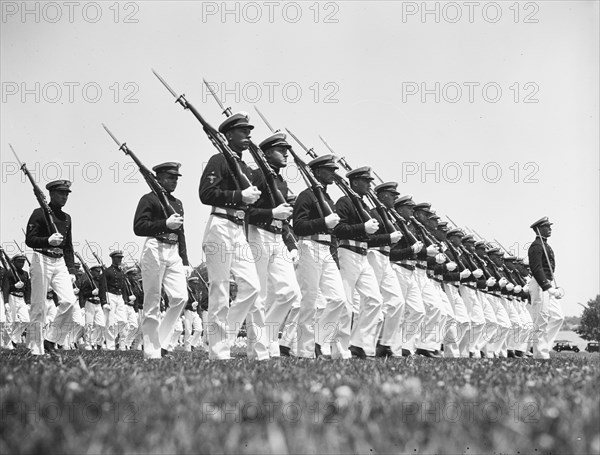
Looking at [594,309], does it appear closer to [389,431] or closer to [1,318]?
[1,318]

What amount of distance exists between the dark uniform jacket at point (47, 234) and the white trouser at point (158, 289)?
216 cm

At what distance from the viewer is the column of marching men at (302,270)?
888cm

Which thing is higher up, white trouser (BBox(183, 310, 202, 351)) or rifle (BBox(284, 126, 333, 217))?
rifle (BBox(284, 126, 333, 217))

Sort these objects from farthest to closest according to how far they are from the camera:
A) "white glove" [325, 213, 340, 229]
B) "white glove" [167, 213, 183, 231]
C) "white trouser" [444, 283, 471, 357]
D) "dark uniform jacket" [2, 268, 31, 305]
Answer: "dark uniform jacket" [2, 268, 31, 305], "white trouser" [444, 283, 471, 357], "white glove" [167, 213, 183, 231], "white glove" [325, 213, 340, 229]

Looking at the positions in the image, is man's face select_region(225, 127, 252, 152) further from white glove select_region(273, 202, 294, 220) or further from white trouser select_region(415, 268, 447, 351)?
white trouser select_region(415, 268, 447, 351)

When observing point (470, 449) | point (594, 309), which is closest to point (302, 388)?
point (470, 449)

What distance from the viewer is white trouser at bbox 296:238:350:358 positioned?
405 inches

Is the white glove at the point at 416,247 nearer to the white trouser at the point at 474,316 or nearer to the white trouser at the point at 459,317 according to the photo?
the white trouser at the point at 459,317

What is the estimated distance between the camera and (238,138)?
31.1ft

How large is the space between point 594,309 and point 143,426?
109321 mm

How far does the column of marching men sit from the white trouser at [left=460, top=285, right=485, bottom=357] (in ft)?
0.11

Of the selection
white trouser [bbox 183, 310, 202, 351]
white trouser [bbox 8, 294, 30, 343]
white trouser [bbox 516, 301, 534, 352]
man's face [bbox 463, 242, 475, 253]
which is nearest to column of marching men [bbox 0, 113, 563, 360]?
man's face [bbox 463, 242, 475, 253]

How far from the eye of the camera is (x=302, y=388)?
4734mm

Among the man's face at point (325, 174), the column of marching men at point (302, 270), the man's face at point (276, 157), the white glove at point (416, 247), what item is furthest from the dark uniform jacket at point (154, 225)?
the white glove at point (416, 247)
